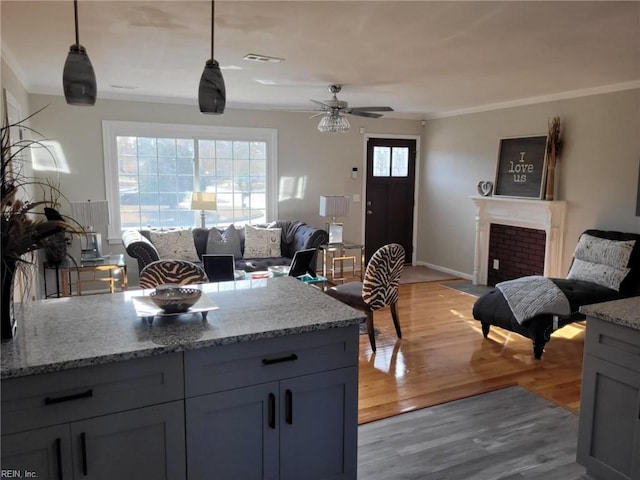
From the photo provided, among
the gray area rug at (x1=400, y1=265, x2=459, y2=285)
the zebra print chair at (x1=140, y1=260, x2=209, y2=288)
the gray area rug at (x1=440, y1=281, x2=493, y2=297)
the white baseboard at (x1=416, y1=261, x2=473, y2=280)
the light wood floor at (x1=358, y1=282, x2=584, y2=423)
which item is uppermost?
the zebra print chair at (x1=140, y1=260, x2=209, y2=288)

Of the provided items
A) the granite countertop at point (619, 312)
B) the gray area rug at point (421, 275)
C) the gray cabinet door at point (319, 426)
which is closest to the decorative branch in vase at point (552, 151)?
the gray area rug at point (421, 275)

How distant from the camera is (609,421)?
2285 mm

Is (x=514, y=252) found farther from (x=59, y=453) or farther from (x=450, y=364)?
(x=59, y=453)

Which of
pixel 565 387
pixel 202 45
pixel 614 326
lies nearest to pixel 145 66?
pixel 202 45

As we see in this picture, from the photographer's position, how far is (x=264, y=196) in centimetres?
688

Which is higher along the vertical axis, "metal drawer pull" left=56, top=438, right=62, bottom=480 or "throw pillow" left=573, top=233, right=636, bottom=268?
"throw pillow" left=573, top=233, right=636, bottom=268

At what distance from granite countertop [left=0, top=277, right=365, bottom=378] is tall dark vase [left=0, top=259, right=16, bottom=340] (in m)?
0.04

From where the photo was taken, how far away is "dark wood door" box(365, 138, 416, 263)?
7.59 metres

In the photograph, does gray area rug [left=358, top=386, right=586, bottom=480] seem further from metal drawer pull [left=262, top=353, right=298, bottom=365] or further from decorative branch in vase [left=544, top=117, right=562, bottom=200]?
decorative branch in vase [left=544, top=117, right=562, bottom=200]

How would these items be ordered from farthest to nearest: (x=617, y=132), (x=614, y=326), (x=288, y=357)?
(x=617, y=132)
(x=614, y=326)
(x=288, y=357)

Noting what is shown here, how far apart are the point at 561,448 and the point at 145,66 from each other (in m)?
4.27

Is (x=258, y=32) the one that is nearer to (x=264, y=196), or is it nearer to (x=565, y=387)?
(x=565, y=387)

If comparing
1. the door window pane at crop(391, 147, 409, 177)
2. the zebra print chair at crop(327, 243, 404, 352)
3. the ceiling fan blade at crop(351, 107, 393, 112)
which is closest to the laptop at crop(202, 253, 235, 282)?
the zebra print chair at crop(327, 243, 404, 352)

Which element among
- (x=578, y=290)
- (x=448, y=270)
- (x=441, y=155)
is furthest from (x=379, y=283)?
(x=441, y=155)
